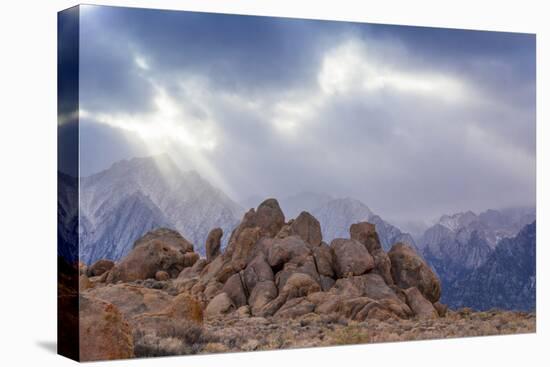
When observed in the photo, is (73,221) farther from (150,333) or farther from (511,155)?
(511,155)

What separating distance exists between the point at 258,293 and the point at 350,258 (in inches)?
76.1

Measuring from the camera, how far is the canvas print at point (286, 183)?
2017 cm

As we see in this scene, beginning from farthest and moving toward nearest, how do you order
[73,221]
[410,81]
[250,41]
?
1. [410,81]
2. [250,41]
3. [73,221]

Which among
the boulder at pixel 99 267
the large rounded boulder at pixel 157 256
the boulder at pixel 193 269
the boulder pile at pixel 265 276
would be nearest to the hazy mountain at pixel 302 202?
the boulder pile at pixel 265 276

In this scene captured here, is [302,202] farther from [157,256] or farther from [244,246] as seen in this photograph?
[157,256]

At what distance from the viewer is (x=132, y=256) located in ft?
68.2

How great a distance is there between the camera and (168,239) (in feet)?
69.1

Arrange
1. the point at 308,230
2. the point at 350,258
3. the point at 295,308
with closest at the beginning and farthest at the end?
1. the point at 295,308
2. the point at 308,230
3. the point at 350,258

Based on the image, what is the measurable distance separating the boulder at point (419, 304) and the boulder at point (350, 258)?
96 centimetres

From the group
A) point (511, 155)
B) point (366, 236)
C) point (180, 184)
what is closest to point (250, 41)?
point (180, 184)

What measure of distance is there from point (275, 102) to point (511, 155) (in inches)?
206

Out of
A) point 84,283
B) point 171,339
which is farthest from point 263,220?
point 84,283

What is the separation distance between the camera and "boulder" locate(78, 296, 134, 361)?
19.5m

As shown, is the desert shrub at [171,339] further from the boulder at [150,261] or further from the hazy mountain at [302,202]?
the hazy mountain at [302,202]
